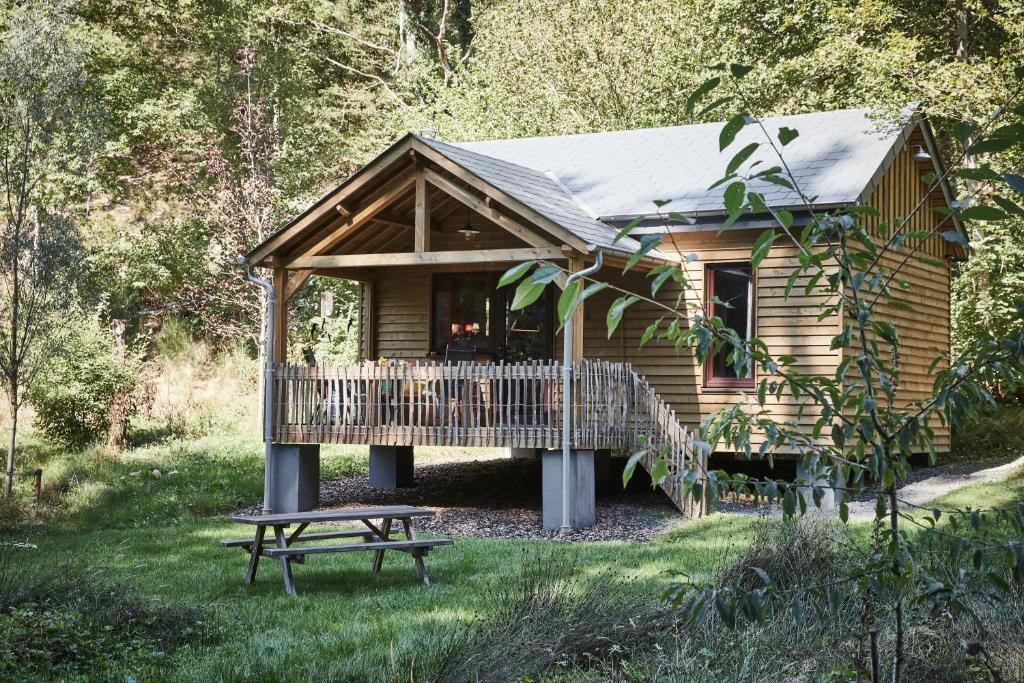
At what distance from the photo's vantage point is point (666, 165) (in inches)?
701

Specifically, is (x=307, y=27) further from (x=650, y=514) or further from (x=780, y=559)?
(x=780, y=559)

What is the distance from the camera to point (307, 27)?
118 ft

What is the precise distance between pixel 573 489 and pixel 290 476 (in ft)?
14.4

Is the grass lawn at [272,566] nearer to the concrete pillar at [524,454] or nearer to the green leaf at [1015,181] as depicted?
the green leaf at [1015,181]

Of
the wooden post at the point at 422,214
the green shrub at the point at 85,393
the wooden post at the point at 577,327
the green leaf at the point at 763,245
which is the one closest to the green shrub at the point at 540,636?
the green leaf at the point at 763,245

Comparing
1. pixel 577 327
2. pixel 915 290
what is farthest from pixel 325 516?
pixel 915 290

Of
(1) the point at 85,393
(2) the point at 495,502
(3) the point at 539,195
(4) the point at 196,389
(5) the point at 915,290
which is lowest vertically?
(2) the point at 495,502

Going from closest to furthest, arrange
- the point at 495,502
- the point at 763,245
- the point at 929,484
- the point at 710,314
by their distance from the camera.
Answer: the point at 763,245, the point at 710,314, the point at 495,502, the point at 929,484

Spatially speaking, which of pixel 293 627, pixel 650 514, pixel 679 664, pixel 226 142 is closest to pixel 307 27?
pixel 226 142

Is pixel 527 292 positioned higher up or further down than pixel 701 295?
further down

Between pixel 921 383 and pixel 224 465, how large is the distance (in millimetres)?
11697

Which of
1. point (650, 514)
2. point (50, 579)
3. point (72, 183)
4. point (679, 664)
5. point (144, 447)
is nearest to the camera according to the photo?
point (679, 664)

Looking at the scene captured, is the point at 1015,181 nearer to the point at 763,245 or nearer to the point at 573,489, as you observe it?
the point at 763,245

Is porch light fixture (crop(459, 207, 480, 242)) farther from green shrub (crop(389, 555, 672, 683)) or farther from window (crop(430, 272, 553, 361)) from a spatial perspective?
green shrub (crop(389, 555, 672, 683))
